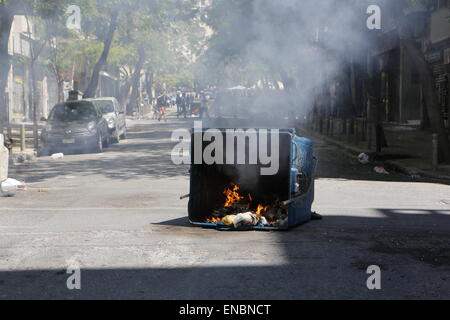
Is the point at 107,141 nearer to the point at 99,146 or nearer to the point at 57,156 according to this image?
the point at 99,146

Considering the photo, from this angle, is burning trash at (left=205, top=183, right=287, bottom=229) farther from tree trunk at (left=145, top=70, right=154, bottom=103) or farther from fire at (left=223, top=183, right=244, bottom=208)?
tree trunk at (left=145, top=70, right=154, bottom=103)

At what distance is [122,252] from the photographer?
719cm

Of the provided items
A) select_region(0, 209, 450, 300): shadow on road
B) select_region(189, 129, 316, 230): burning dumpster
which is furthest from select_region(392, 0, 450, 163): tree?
select_region(0, 209, 450, 300): shadow on road

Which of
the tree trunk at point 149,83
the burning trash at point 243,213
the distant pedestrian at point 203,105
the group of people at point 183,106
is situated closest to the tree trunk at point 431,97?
the burning trash at point 243,213

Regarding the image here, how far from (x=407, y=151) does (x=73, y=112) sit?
32.3 ft

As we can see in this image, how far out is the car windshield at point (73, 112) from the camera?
22.6 m

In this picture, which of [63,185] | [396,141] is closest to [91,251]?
[63,185]

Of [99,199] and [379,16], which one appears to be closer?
[99,199]

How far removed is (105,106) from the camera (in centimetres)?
2528

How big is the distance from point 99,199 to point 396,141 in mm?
15279

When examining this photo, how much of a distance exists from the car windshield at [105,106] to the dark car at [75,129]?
112cm

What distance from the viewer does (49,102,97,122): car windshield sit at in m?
22.6

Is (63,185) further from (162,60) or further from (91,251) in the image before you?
(162,60)

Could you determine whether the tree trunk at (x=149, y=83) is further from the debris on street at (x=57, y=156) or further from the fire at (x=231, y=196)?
the fire at (x=231, y=196)
